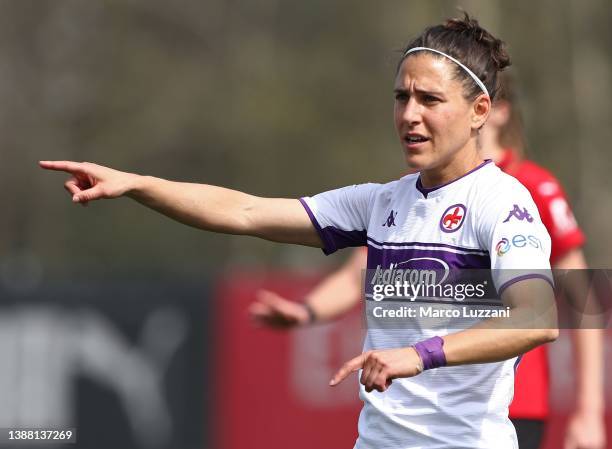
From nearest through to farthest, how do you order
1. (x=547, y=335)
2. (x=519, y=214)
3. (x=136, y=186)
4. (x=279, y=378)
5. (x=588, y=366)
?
1. (x=547, y=335)
2. (x=519, y=214)
3. (x=136, y=186)
4. (x=588, y=366)
5. (x=279, y=378)

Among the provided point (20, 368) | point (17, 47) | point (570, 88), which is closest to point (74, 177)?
point (20, 368)

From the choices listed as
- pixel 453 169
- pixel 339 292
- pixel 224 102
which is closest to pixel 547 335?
pixel 453 169

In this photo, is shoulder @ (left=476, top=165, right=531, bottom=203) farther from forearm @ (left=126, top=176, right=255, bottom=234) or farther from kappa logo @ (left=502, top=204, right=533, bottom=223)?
forearm @ (left=126, top=176, right=255, bottom=234)

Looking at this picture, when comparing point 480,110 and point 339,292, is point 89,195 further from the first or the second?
point 339,292

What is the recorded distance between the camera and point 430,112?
3.88 meters

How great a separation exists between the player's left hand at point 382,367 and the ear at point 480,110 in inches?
34.4

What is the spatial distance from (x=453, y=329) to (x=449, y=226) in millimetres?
300

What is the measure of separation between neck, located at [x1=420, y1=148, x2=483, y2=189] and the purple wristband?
68cm

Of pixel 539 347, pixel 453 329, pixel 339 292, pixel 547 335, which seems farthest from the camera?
pixel 339 292

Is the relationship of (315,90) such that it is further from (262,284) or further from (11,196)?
(262,284)

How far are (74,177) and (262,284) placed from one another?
6269 mm

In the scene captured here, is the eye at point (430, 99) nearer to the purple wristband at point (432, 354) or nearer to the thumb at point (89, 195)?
the purple wristband at point (432, 354)

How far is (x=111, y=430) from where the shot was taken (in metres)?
10.2

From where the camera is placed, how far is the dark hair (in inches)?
155
